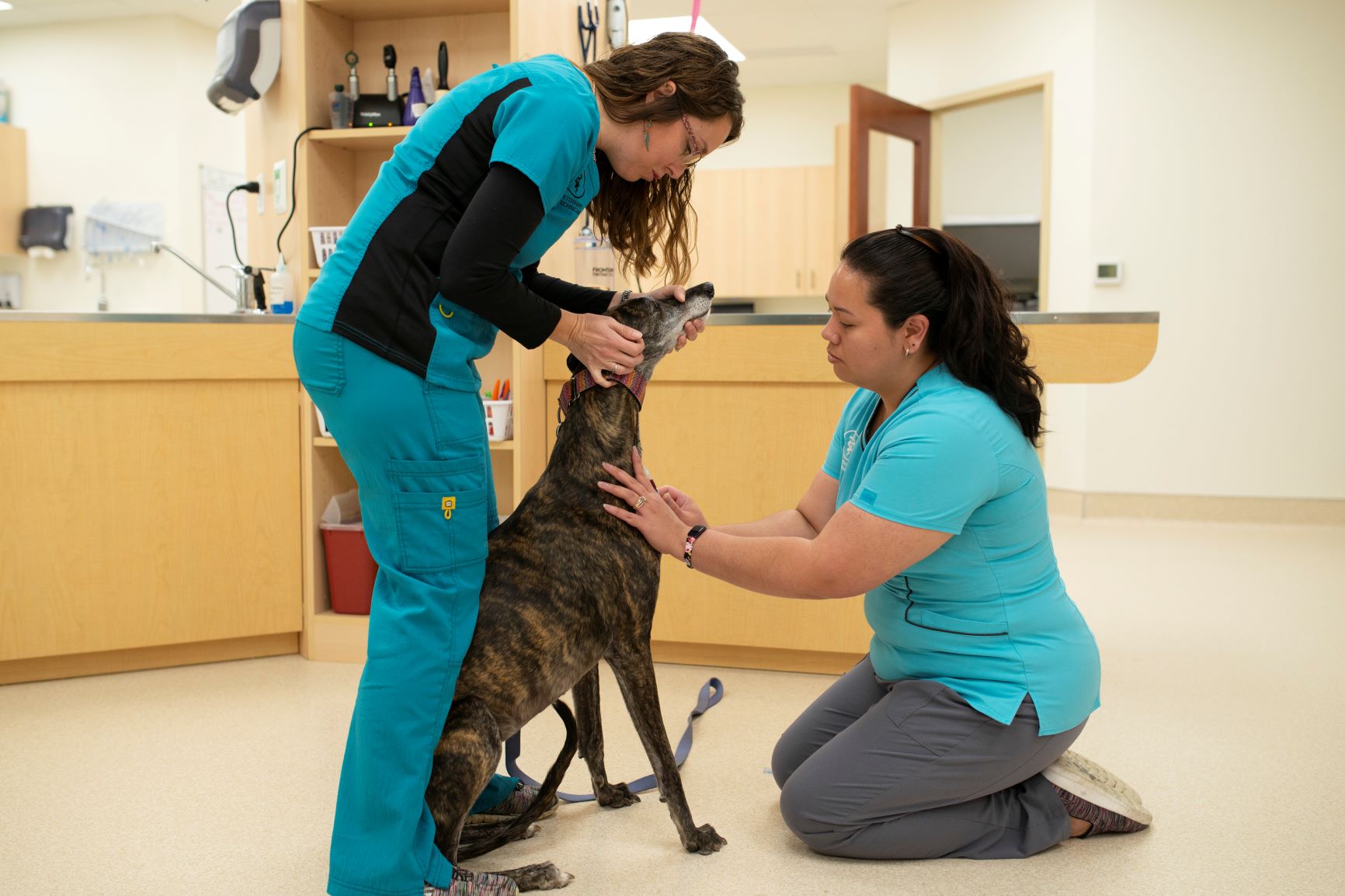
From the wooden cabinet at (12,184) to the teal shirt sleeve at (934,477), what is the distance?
745 cm

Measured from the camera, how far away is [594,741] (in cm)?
187

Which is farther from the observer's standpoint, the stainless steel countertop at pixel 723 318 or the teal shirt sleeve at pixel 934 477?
the stainless steel countertop at pixel 723 318

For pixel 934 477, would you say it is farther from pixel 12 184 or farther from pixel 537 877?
pixel 12 184

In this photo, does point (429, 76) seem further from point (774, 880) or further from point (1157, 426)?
point (1157, 426)

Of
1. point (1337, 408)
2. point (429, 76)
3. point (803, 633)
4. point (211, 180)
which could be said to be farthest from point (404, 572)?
point (211, 180)

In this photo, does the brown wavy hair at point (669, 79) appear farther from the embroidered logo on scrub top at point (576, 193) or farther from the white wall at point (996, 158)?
the white wall at point (996, 158)

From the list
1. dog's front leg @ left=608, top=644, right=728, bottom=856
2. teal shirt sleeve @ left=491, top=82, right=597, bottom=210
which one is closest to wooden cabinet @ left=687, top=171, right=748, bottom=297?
dog's front leg @ left=608, top=644, right=728, bottom=856

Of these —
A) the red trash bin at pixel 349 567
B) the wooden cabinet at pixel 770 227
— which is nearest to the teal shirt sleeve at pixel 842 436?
the red trash bin at pixel 349 567

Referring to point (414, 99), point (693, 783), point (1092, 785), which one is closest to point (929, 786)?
point (1092, 785)

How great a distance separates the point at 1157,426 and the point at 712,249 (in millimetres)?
3786

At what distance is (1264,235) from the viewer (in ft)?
17.2

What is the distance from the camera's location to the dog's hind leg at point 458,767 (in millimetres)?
1464

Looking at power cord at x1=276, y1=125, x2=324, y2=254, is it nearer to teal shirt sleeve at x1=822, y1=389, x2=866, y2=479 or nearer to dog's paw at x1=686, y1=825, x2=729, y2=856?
teal shirt sleeve at x1=822, y1=389, x2=866, y2=479

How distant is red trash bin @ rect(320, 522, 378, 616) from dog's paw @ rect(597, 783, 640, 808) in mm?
1244
